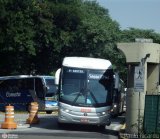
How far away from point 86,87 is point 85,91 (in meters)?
0.19

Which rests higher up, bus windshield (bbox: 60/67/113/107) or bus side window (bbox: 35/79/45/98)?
bus windshield (bbox: 60/67/113/107)

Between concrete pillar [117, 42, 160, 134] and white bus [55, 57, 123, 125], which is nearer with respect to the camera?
concrete pillar [117, 42, 160, 134]

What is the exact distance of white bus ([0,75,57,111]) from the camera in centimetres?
4191

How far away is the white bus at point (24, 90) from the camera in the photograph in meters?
41.9

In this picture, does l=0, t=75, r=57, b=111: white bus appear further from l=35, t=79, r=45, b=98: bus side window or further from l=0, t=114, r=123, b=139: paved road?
l=0, t=114, r=123, b=139: paved road

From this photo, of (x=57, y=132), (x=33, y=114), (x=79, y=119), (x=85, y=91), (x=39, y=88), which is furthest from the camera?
(x=39, y=88)

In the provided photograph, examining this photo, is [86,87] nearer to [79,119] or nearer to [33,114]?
[79,119]

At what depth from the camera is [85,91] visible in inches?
982

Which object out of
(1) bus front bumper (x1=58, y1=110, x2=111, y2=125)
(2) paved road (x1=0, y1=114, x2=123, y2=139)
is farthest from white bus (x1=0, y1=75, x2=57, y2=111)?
→ (1) bus front bumper (x1=58, y1=110, x2=111, y2=125)

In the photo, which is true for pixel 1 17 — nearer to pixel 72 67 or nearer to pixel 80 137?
pixel 72 67

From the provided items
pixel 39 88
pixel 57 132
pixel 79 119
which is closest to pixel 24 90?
pixel 39 88

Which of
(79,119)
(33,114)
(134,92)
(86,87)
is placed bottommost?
(33,114)

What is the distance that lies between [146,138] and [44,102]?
2140 centimetres

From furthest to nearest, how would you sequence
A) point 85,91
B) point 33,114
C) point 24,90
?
point 24,90, point 33,114, point 85,91
